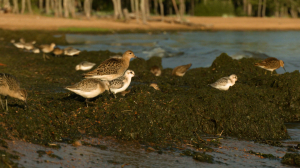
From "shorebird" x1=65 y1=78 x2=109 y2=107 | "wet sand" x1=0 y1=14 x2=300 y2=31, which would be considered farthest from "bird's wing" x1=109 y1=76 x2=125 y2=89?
"wet sand" x1=0 y1=14 x2=300 y2=31

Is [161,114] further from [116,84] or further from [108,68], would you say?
[108,68]

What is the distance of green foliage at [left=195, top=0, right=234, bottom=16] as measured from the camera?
8994 centimetres

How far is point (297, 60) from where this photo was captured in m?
28.4

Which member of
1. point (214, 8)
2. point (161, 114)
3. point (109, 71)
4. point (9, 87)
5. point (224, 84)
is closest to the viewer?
point (9, 87)

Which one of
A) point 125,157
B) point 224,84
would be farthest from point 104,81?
point 224,84

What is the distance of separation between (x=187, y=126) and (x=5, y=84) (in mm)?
4197

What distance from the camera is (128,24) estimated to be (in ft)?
208

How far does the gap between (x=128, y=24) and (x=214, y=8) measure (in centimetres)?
3334

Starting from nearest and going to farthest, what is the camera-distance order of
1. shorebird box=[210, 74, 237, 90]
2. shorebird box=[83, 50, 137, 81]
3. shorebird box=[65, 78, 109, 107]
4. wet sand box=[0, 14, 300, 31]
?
shorebird box=[65, 78, 109, 107], shorebird box=[210, 74, 237, 90], shorebird box=[83, 50, 137, 81], wet sand box=[0, 14, 300, 31]

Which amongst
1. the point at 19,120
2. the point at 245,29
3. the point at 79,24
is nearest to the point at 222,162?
the point at 19,120

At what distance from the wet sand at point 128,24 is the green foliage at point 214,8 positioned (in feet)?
34.6

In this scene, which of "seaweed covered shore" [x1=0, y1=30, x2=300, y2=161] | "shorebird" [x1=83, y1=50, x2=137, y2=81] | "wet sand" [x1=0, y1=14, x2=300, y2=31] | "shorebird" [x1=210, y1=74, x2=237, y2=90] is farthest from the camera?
"wet sand" [x1=0, y1=14, x2=300, y2=31]

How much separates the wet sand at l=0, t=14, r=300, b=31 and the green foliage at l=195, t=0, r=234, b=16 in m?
10.5

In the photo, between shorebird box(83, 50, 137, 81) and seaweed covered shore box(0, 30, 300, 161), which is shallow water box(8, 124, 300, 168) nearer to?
seaweed covered shore box(0, 30, 300, 161)
